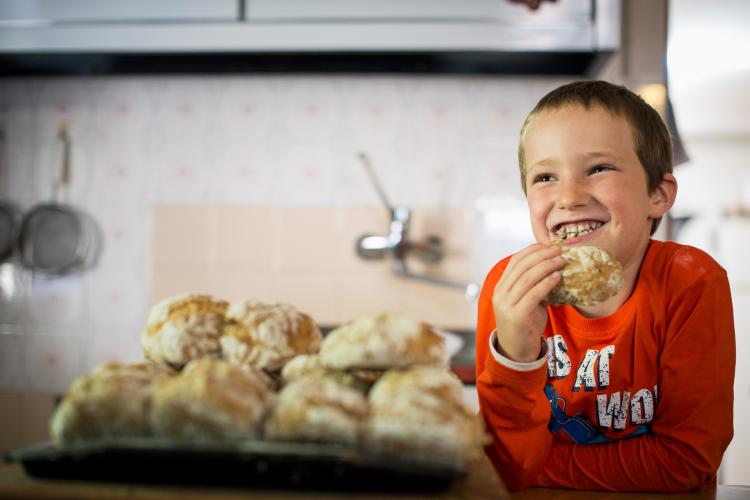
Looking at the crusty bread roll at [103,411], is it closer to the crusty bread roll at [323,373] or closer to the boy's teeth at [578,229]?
the crusty bread roll at [323,373]

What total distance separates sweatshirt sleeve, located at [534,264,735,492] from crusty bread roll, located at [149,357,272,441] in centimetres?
48

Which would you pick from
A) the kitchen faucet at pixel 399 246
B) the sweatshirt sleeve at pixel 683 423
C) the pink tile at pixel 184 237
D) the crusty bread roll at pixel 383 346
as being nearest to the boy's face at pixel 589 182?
the sweatshirt sleeve at pixel 683 423

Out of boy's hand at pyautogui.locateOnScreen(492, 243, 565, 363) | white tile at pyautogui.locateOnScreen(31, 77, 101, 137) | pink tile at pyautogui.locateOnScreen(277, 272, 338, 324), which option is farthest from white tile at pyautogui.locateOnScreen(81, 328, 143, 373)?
boy's hand at pyautogui.locateOnScreen(492, 243, 565, 363)

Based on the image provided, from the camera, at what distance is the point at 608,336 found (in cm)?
87

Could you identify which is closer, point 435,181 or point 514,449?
point 514,449

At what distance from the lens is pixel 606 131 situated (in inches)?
34.3

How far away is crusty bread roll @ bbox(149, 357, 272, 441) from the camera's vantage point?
1.33 ft

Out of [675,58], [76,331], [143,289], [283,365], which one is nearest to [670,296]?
Result: [283,365]

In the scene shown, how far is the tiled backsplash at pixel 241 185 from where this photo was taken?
81.7 inches

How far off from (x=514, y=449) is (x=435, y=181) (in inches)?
58.5

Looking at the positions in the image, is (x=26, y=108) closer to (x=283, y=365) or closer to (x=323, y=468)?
(x=283, y=365)

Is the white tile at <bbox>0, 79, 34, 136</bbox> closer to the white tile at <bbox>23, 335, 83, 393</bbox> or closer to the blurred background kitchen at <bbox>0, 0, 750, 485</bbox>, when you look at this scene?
the blurred background kitchen at <bbox>0, 0, 750, 485</bbox>

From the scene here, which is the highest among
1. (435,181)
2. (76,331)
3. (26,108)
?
(26,108)

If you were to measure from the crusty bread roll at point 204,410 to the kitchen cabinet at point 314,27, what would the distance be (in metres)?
1.42
